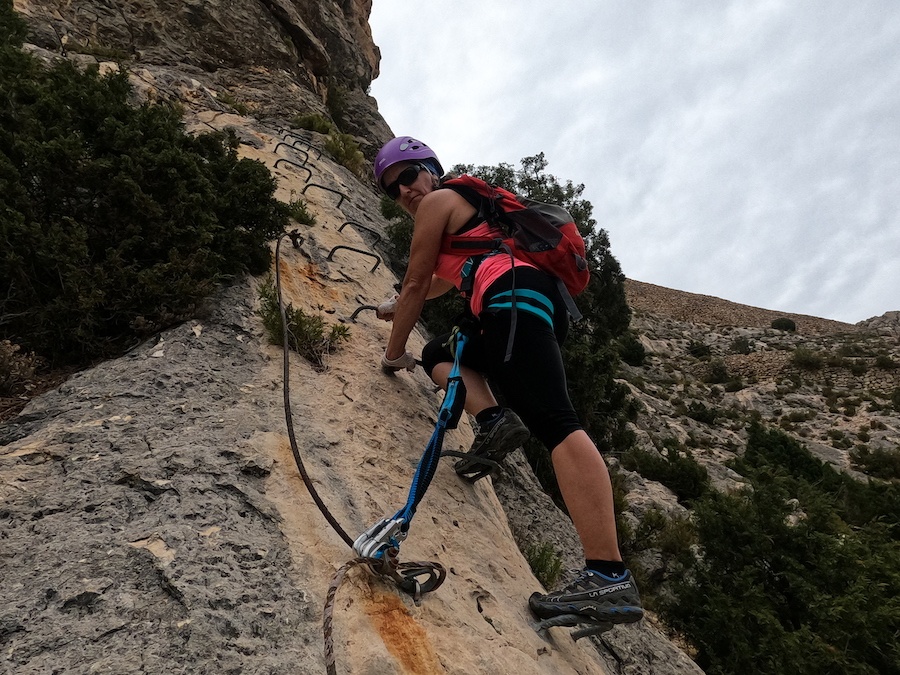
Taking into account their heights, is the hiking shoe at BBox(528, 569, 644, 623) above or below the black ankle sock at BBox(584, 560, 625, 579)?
below

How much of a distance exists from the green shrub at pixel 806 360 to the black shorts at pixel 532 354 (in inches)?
1348

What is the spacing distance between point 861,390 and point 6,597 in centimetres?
3408

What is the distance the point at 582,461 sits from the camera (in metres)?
2.25

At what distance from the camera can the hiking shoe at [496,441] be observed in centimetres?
297

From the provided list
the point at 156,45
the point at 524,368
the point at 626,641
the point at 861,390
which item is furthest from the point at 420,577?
the point at 861,390

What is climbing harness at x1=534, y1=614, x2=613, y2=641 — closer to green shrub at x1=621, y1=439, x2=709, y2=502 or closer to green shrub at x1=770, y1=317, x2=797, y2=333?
green shrub at x1=621, y1=439, x2=709, y2=502

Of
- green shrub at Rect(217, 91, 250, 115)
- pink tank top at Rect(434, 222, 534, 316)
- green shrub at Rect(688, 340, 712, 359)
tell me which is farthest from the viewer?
green shrub at Rect(688, 340, 712, 359)

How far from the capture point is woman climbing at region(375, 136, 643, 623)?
2.24 meters

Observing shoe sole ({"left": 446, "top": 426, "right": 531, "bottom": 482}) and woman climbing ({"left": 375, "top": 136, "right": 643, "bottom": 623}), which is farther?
shoe sole ({"left": 446, "top": 426, "right": 531, "bottom": 482})

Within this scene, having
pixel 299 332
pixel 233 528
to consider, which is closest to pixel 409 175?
pixel 299 332

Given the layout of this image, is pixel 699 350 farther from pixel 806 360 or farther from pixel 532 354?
pixel 532 354

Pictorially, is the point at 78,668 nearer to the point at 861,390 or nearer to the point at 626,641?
the point at 626,641

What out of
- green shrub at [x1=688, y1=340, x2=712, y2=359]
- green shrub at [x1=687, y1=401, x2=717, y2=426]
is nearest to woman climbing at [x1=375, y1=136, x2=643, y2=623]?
green shrub at [x1=687, y1=401, x2=717, y2=426]

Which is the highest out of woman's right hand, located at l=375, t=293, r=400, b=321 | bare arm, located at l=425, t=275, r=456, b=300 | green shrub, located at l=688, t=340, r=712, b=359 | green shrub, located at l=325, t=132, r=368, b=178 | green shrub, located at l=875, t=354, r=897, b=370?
green shrub, located at l=875, t=354, r=897, b=370
